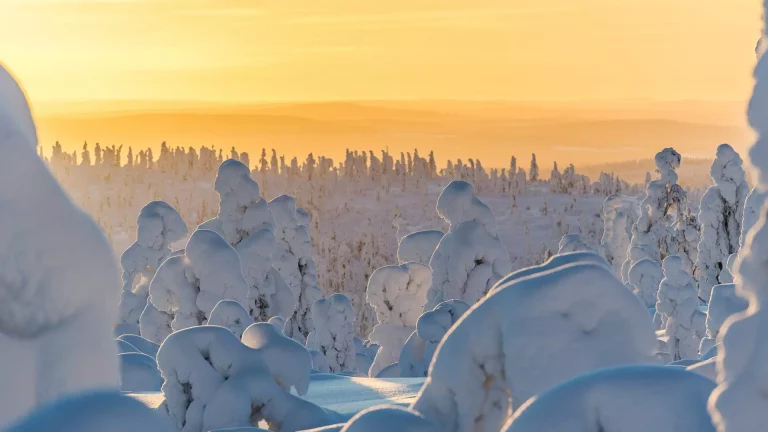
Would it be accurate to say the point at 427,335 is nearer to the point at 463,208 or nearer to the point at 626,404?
the point at 463,208

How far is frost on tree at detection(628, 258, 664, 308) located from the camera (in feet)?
149

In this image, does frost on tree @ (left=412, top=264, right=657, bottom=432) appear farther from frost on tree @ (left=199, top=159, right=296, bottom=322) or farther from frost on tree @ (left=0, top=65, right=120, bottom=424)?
frost on tree @ (left=199, top=159, right=296, bottom=322)

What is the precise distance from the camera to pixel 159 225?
35.9 metres

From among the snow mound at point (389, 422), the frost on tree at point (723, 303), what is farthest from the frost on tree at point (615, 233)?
the snow mound at point (389, 422)

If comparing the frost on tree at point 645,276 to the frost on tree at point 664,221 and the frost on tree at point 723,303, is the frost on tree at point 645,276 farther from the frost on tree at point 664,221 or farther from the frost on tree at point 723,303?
the frost on tree at point 723,303

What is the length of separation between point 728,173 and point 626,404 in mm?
39637

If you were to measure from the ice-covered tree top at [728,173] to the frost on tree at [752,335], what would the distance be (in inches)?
1544

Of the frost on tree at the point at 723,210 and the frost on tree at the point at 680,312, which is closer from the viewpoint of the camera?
the frost on tree at the point at 680,312

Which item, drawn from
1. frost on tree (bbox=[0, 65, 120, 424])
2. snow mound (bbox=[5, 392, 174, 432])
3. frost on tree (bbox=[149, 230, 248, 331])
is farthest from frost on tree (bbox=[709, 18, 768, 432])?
frost on tree (bbox=[149, 230, 248, 331])

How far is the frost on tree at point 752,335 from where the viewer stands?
387cm

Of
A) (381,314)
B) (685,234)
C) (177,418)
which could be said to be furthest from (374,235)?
(177,418)

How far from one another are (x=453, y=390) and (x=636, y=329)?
3.70ft

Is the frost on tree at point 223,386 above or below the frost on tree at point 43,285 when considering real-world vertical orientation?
below

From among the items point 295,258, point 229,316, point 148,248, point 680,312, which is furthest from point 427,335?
point 295,258
